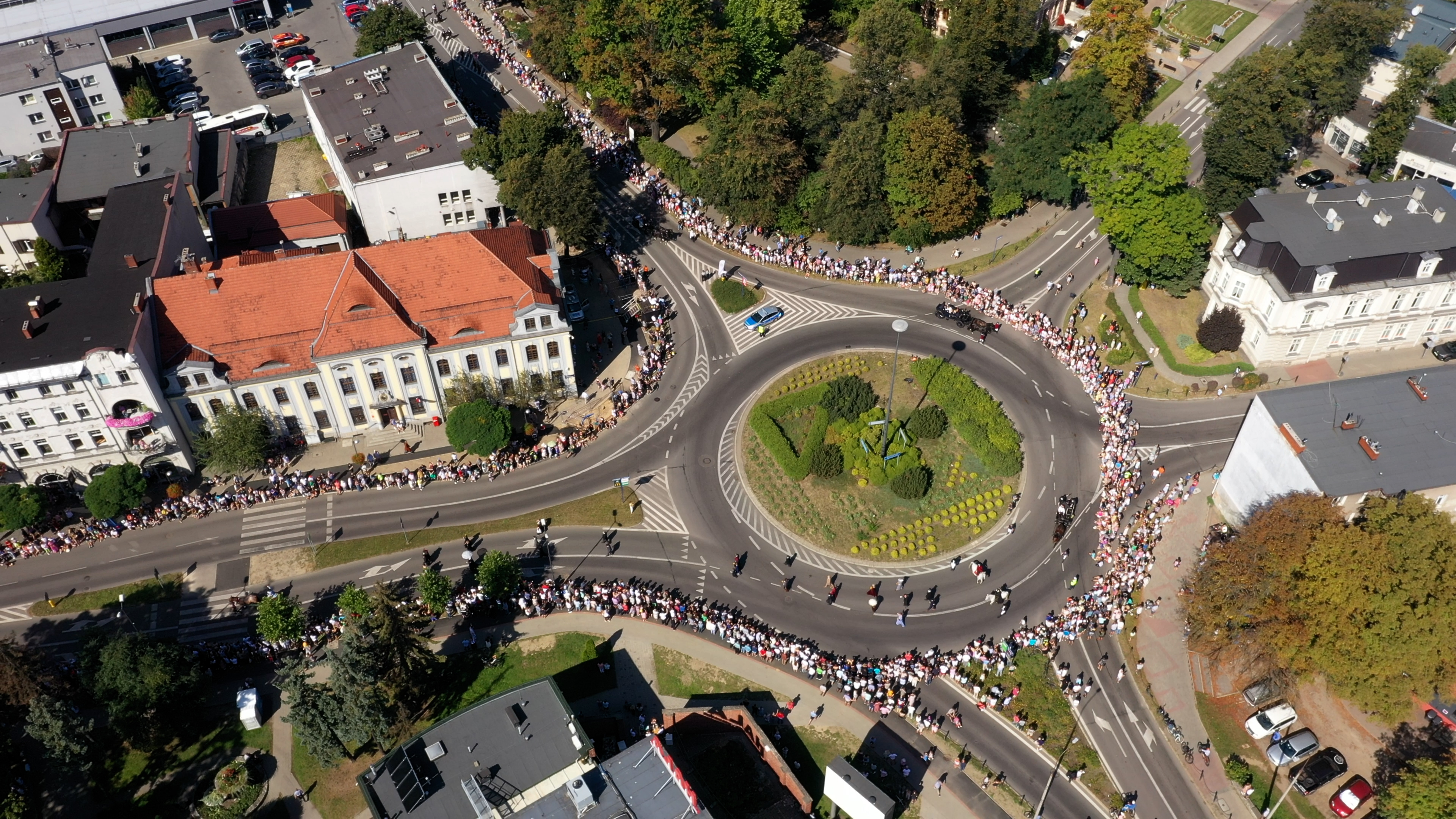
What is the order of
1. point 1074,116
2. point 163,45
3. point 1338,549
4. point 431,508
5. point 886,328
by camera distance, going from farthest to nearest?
1. point 163,45
2. point 1074,116
3. point 886,328
4. point 431,508
5. point 1338,549

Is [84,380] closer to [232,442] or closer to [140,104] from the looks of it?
[232,442]

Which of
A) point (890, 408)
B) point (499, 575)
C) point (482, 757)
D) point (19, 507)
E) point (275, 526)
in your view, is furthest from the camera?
point (890, 408)

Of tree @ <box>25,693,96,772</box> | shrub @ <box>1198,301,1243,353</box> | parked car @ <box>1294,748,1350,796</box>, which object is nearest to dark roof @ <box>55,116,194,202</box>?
tree @ <box>25,693,96,772</box>

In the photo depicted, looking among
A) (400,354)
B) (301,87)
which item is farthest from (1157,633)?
(301,87)

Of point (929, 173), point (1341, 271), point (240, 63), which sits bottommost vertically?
point (1341, 271)

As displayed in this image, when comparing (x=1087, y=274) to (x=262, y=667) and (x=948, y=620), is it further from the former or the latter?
(x=262, y=667)

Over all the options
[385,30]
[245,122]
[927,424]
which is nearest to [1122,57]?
[927,424]

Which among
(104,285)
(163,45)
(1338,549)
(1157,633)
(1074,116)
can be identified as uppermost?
(163,45)
